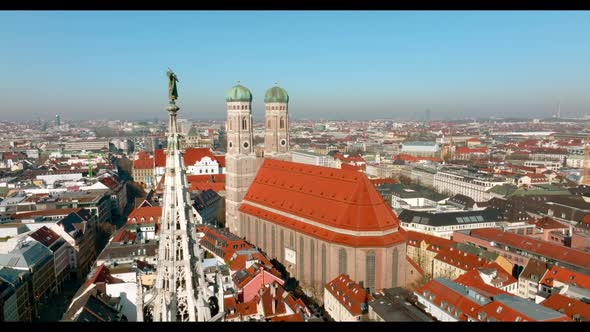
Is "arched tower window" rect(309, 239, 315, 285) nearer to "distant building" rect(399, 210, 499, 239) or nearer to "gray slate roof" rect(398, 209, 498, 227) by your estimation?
"distant building" rect(399, 210, 499, 239)

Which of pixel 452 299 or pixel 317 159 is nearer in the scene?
pixel 452 299

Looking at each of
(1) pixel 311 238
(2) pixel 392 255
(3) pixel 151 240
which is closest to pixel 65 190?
(3) pixel 151 240

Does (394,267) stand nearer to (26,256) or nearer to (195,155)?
(26,256)

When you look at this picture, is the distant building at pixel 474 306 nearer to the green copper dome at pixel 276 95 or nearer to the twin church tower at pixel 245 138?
the twin church tower at pixel 245 138

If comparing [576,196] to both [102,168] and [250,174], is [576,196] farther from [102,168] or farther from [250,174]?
[102,168]

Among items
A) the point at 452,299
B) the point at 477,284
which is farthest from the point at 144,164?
the point at 452,299
